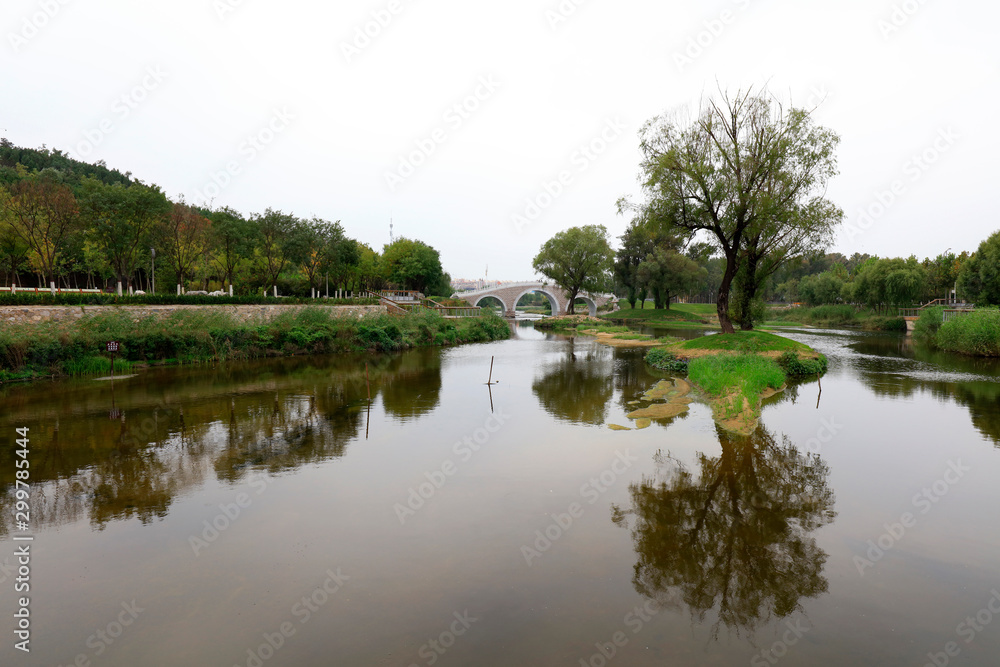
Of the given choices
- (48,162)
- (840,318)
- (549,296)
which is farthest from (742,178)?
(48,162)

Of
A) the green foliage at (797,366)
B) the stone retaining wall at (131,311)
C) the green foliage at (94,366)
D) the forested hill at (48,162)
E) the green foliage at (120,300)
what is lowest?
the green foliage at (797,366)

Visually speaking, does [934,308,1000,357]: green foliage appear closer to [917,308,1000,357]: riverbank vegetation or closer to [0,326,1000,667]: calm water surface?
[917,308,1000,357]: riverbank vegetation

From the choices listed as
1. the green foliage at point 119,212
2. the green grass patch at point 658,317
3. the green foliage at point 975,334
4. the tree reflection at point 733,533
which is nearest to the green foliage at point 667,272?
the green grass patch at point 658,317

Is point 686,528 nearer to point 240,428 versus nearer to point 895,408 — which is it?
point 240,428

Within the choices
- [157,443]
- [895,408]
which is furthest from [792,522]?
[157,443]

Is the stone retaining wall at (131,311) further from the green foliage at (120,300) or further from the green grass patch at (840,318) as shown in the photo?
the green grass patch at (840,318)

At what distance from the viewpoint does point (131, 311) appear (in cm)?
2734

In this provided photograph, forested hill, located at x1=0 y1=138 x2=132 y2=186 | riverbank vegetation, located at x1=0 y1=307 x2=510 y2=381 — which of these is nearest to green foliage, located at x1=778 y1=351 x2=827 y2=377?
riverbank vegetation, located at x1=0 y1=307 x2=510 y2=381

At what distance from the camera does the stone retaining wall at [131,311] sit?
23.1 meters

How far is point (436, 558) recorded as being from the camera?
758cm

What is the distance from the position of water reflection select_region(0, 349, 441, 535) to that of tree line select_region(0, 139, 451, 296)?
15.4 metres

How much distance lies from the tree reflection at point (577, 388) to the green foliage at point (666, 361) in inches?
102

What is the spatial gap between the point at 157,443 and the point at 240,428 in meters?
2.09

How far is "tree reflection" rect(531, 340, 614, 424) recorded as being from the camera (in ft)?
57.0
